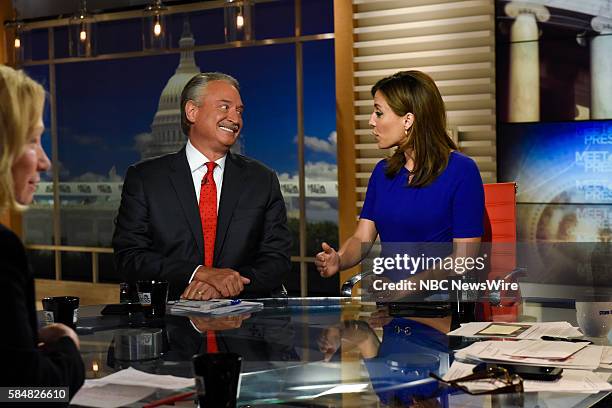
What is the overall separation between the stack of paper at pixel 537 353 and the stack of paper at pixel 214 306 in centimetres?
90

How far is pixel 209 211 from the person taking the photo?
3.67 m

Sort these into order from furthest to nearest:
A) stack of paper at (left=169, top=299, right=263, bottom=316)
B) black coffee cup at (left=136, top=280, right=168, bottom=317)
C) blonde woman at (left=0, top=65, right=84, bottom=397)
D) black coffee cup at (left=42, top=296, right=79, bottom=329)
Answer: stack of paper at (left=169, top=299, right=263, bottom=316) < black coffee cup at (left=136, top=280, right=168, bottom=317) < black coffee cup at (left=42, top=296, right=79, bottom=329) < blonde woman at (left=0, top=65, right=84, bottom=397)

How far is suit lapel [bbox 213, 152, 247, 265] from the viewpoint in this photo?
362 cm

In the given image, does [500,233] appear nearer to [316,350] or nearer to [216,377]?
[316,350]

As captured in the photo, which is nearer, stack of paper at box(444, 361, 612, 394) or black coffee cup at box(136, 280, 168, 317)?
stack of paper at box(444, 361, 612, 394)

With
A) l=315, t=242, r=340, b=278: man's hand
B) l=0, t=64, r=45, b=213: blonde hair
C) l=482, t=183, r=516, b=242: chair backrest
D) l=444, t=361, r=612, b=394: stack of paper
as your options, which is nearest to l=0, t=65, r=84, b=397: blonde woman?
l=0, t=64, r=45, b=213: blonde hair

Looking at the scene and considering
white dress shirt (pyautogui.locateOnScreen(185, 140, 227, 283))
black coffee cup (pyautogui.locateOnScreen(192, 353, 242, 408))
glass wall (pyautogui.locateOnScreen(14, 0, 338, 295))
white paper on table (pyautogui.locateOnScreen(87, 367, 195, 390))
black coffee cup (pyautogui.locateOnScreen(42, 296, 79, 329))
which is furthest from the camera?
glass wall (pyautogui.locateOnScreen(14, 0, 338, 295))

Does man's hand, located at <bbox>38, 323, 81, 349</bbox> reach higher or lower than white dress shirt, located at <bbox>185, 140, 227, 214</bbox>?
lower

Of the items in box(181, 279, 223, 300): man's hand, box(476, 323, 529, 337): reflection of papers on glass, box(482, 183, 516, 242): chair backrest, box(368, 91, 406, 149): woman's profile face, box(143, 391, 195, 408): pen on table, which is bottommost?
box(143, 391, 195, 408): pen on table

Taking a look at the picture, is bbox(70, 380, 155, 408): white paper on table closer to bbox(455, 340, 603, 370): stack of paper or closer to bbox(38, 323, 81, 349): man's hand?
bbox(38, 323, 81, 349): man's hand

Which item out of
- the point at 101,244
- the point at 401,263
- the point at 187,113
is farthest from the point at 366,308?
the point at 101,244

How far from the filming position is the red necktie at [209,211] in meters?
3.63

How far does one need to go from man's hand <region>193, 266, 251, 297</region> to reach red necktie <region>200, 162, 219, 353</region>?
0.37 meters

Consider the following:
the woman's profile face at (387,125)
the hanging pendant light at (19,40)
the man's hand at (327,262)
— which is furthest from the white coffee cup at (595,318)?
the hanging pendant light at (19,40)
